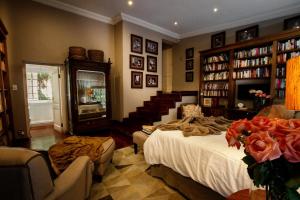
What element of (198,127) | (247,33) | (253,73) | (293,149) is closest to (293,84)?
(293,149)

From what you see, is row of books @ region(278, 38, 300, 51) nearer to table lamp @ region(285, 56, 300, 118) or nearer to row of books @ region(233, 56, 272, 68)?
row of books @ region(233, 56, 272, 68)

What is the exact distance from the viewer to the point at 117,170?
7.70 ft

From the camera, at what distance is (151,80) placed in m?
5.50

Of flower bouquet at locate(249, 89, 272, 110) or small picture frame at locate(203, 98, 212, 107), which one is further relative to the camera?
small picture frame at locate(203, 98, 212, 107)

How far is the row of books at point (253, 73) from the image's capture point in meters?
3.89

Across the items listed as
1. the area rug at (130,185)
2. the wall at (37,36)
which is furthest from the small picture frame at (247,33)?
the area rug at (130,185)

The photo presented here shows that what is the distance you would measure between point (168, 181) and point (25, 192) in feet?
5.16

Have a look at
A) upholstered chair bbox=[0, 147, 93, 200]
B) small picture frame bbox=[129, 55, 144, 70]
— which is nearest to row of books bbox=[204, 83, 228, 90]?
small picture frame bbox=[129, 55, 144, 70]

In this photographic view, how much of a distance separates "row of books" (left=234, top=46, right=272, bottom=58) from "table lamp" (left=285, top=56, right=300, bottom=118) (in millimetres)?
3458

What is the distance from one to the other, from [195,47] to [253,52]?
205 centimetres

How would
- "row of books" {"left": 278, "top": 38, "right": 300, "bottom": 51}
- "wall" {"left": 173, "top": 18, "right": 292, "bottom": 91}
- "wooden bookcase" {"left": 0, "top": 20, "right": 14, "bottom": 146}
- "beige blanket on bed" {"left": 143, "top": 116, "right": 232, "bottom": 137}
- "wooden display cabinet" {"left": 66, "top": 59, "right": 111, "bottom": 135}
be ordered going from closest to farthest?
"beige blanket on bed" {"left": 143, "top": 116, "right": 232, "bottom": 137}, "wooden bookcase" {"left": 0, "top": 20, "right": 14, "bottom": 146}, "row of books" {"left": 278, "top": 38, "right": 300, "bottom": 51}, "wooden display cabinet" {"left": 66, "top": 59, "right": 111, "bottom": 135}, "wall" {"left": 173, "top": 18, "right": 292, "bottom": 91}

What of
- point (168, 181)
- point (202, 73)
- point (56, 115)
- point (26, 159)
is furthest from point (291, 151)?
point (56, 115)

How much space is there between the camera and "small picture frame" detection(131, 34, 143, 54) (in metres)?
4.87

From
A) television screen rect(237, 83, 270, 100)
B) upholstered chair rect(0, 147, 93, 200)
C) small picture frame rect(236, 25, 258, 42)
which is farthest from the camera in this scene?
small picture frame rect(236, 25, 258, 42)
